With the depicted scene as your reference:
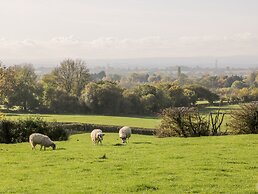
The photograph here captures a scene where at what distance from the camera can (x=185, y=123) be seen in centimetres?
4134

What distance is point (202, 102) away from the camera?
138 meters

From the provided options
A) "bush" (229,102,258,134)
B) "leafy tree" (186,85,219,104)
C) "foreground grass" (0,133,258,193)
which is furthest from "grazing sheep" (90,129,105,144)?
"leafy tree" (186,85,219,104)

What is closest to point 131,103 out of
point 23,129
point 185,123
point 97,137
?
point 23,129

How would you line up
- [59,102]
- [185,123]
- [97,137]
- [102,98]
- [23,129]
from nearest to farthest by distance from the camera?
[97,137] < [185,123] < [23,129] < [102,98] < [59,102]

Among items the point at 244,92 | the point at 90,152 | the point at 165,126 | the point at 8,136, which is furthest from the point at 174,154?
the point at 244,92

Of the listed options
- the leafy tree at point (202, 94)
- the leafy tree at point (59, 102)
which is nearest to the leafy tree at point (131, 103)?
the leafy tree at point (59, 102)

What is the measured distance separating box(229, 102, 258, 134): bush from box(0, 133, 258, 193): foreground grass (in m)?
13.2

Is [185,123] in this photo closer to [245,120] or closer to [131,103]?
[245,120]

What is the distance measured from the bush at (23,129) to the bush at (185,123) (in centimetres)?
1196

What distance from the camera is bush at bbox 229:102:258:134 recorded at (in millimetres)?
42062

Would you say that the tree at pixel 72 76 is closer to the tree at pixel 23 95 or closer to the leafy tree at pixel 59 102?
the tree at pixel 23 95

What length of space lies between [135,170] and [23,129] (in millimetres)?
24858

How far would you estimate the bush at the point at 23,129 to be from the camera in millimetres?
42656

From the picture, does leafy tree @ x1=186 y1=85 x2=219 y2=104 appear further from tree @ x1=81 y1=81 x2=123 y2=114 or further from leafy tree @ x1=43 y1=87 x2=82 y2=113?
leafy tree @ x1=43 y1=87 x2=82 y2=113
